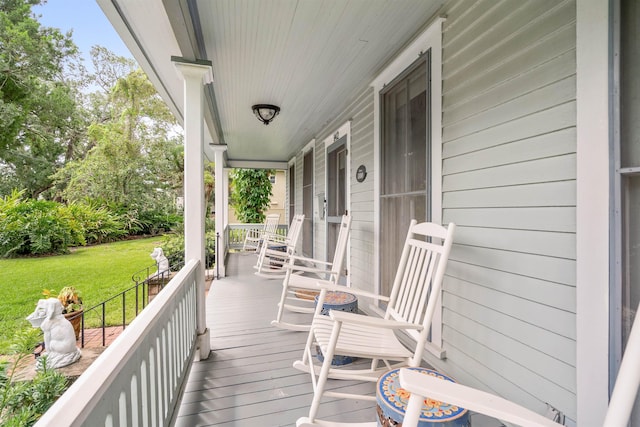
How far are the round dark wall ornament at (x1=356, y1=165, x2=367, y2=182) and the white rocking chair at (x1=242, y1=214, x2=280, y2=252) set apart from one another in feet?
11.1

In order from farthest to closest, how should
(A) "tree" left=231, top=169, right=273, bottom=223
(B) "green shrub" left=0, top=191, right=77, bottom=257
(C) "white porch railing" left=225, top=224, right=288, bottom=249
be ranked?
(A) "tree" left=231, top=169, right=273, bottom=223 → (C) "white porch railing" left=225, top=224, right=288, bottom=249 → (B) "green shrub" left=0, top=191, right=77, bottom=257

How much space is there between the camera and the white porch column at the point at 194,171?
2291 mm

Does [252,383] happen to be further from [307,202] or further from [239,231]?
[239,231]

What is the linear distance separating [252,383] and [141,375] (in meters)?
1.11

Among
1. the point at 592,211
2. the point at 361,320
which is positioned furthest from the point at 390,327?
the point at 592,211

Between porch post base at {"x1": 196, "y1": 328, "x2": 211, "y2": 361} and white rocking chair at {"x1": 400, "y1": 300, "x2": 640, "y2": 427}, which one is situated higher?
white rocking chair at {"x1": 400, "y1": 300, "x2": 640, "y2": 427}

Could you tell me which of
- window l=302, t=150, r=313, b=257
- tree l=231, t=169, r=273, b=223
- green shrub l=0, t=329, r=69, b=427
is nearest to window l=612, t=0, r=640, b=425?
green shrub l=0, t=329, r=69, b=427

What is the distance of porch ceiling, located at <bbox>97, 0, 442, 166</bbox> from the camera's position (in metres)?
1.95

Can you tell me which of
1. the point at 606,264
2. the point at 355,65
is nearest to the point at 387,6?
the point at 355,65

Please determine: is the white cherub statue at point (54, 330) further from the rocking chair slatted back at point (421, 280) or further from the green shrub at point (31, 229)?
the green shrub at point (31, 229)

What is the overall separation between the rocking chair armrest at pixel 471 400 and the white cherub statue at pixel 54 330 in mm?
2889

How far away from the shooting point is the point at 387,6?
6.47ft

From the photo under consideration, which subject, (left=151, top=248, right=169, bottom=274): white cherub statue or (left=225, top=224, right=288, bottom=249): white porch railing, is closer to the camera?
(left=151, top=248, right=169, bottom=274): white cherub statue

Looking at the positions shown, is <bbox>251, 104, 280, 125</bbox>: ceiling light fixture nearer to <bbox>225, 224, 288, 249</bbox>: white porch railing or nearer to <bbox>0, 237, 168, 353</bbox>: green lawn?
<bbox>0, 237, 168, 353</bbox>: green lawn
